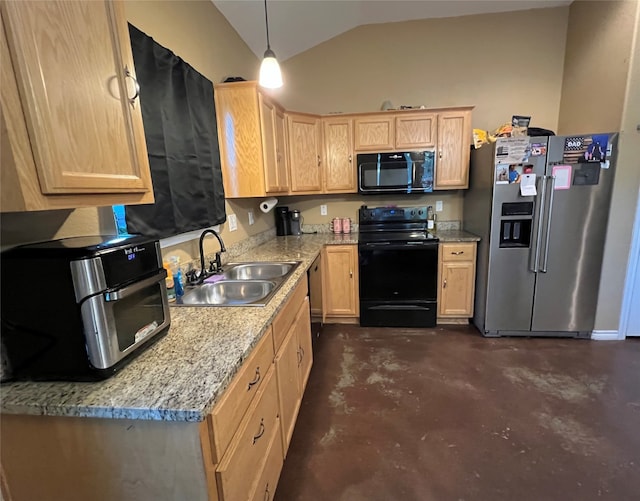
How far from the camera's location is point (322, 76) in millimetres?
→ 3461

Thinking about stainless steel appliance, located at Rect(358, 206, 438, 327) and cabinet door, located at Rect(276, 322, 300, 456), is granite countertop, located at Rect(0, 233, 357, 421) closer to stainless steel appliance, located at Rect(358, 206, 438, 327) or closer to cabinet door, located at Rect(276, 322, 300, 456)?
cabinet door, located at Rect(276, 322, 300, 456)

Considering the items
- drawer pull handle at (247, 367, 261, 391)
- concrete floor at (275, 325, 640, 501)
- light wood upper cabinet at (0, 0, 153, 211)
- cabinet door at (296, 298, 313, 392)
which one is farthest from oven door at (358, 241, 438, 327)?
light wood upper cabinet at (0, 0, 153, 211)

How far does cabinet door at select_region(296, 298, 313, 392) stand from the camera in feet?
6.33

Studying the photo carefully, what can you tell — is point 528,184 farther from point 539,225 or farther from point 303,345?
point 303,345

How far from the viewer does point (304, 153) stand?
10.5 feet

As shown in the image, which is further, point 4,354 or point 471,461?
point 471,461

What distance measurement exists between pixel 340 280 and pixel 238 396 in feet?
7.37

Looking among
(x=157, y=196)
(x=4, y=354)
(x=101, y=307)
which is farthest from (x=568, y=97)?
(x=4, y=354)

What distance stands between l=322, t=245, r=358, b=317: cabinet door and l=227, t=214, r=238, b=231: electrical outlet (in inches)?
36.7

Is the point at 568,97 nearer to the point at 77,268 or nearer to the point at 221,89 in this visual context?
the point at 221,89

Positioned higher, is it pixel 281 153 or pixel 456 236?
pixel 281 153

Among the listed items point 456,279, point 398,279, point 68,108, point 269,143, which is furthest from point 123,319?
point 456,279

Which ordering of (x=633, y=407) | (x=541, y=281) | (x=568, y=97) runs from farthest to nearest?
1. (x=568, y=97)
2. (x=541, y=281)
3. (x=633, y=407)

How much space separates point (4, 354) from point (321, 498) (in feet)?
4.51
